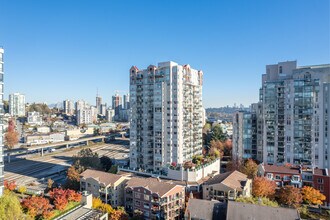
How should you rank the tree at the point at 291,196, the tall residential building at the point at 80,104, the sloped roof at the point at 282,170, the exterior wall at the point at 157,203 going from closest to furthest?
the exterior wall at the point at 157,203 < the tree at the point at 291,196 < the sloped roof at the point at 282,170 < the tall residential building at the point at 80,104

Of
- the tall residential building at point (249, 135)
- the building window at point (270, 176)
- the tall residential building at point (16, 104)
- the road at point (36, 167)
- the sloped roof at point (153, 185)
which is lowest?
the road at point (36, 167)

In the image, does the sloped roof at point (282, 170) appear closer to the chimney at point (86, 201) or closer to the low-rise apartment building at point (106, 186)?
the low-rise apartment building at point (106, 186)

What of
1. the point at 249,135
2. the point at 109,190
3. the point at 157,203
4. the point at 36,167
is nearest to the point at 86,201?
the point at 109,190

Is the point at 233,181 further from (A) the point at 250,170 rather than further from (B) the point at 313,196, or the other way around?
(B) the point at 313,196

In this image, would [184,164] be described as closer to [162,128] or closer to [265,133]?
[162,128]

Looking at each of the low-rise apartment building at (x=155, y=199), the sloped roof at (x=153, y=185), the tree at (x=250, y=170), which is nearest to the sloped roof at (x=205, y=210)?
the low-rise apartment building at (x=155, y=199)

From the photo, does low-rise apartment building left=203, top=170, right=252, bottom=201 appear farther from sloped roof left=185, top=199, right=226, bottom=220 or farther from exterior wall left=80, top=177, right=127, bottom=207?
exterior wall left=80, top=177, right=127, bottom=207

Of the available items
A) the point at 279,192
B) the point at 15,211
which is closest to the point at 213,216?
the point at 279,192
